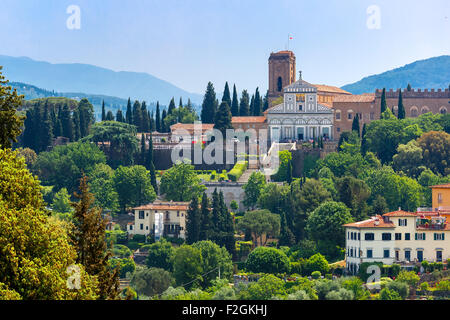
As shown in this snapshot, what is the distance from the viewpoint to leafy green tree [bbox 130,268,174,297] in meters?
48.3

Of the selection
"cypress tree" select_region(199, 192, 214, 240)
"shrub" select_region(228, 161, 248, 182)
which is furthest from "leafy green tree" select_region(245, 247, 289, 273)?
"shrub" select_region(228, 161, 248, 182)

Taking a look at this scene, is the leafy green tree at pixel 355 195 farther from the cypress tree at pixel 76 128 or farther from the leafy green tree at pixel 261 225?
the cypress tree at pixel 76 128

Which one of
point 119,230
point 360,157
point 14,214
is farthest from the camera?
point 360,157

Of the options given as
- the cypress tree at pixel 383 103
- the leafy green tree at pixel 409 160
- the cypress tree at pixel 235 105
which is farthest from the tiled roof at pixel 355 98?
the leafy green tree at pixel 409 160

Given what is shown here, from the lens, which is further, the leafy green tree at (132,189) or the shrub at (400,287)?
the leafy green tree at (132,189)

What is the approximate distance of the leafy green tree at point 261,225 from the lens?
57.9 meters

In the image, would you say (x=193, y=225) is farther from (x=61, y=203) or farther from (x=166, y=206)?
(x=61, y=203)

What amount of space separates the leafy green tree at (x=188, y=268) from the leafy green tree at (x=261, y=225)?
7.50 metres

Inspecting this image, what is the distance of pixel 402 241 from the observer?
49781 mm

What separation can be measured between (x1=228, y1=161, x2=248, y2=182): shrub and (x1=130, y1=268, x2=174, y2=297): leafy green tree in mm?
20173
